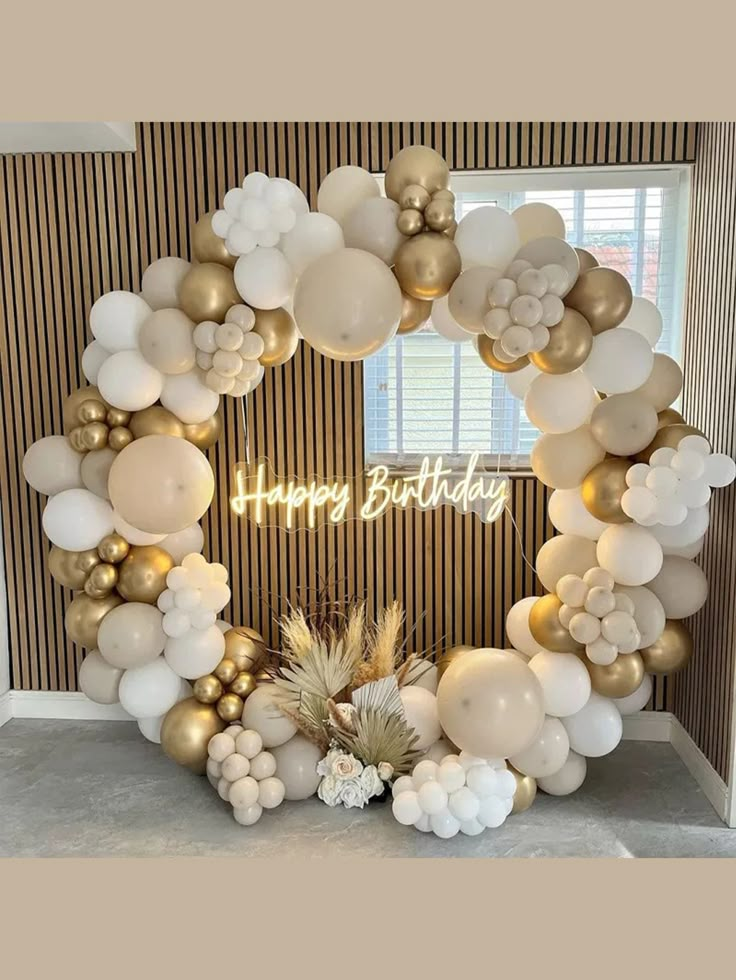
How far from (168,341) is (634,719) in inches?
102

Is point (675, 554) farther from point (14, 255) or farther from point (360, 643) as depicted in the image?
point (14, 255)

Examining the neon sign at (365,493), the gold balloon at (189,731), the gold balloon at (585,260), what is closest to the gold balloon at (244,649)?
the gold balloon at (189,731)

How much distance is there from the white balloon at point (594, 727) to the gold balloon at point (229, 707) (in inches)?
49.0

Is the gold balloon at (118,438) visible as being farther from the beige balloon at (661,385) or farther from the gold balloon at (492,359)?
the beige balloon at (661,385)

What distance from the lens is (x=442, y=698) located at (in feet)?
9.73

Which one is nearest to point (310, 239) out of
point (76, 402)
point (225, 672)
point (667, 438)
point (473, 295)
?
point (473, 295)

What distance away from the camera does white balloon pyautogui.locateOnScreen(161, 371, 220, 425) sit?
3.06 metres

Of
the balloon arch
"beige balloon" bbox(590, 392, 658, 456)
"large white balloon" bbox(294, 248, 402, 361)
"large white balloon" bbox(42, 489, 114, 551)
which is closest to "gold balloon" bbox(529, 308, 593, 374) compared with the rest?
the balloon arch

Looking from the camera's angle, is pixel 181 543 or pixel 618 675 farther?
pixel 181 543

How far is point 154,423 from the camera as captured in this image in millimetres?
3090

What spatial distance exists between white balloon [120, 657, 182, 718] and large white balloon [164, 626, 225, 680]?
0.13 ft

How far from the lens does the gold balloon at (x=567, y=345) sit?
Answer: 2.74 meters

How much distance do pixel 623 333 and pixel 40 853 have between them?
2.68m

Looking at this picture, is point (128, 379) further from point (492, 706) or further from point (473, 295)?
point (492, 706)
